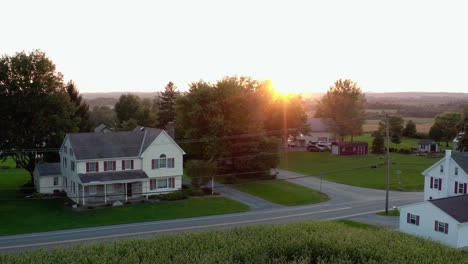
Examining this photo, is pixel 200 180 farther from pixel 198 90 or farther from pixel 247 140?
pixel 198 90

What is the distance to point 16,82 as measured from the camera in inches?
1970

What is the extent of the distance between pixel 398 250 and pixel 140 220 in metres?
25.1

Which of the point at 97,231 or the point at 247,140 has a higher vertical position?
Answer: the point at 247,140

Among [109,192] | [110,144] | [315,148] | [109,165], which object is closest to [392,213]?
[109,192]

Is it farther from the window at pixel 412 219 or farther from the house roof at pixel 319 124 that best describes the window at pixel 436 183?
the house roof at pixel 319 124

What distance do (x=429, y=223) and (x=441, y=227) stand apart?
994 mm

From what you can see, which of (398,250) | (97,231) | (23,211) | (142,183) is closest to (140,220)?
(97,231)

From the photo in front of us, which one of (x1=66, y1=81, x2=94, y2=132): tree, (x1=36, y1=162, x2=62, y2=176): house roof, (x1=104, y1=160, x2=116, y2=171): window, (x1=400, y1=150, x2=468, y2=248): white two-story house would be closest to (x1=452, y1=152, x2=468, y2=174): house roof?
(x1=400, y1=150, x2=468, y2=248): white two-story house

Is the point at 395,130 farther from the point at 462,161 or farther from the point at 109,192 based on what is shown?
the point at 109,192

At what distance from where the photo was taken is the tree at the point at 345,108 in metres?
87.1

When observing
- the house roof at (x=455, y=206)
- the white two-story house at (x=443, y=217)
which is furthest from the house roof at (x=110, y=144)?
the house roof at (x=455, y=206)

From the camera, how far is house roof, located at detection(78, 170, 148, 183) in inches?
1773

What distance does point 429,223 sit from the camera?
1394 inches

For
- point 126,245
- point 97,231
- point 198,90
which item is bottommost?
point 97,231
